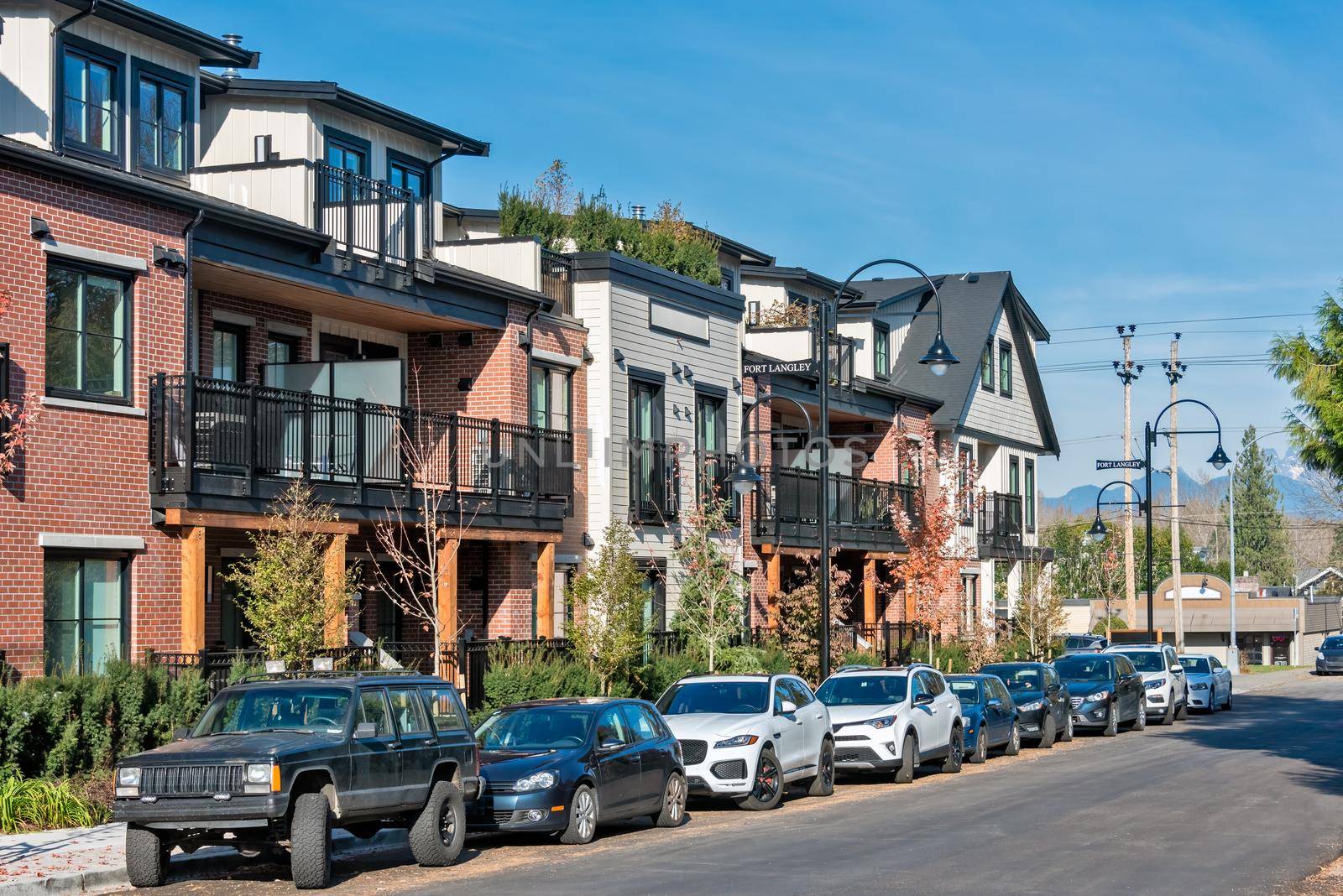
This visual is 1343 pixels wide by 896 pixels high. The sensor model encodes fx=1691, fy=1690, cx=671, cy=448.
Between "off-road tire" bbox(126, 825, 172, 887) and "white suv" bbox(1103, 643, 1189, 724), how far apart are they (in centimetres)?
2719

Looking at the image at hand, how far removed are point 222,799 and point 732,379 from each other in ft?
78.3

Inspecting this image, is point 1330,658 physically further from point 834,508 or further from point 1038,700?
point 1038,700

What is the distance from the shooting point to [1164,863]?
49.5 ft

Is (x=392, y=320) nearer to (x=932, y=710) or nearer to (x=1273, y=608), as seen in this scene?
(x=932, y=710)

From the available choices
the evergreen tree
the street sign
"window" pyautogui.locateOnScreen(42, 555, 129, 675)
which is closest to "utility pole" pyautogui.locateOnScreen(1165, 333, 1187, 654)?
the street sign

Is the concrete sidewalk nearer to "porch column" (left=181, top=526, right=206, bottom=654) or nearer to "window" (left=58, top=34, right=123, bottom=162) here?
"porch column" (left=181, top=526, right=206, bottom=654)

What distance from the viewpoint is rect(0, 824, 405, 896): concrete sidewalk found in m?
13.6

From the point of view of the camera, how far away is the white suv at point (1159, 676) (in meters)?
38.0

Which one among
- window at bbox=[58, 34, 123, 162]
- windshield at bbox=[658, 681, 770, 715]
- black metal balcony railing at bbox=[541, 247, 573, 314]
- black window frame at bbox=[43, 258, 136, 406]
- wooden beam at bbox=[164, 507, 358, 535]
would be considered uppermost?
window at bbox=[58, 34, 123, 162]

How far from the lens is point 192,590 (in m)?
21.2

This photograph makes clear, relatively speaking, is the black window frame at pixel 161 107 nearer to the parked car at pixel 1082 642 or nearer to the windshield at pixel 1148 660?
the windshield at pixel 1148 660

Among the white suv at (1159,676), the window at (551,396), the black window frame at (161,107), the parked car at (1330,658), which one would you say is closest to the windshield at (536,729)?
the black window frame at (161,107)

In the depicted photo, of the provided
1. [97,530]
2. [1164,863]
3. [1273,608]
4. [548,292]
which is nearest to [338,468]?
[97,530]

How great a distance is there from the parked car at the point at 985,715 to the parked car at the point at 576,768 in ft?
31.5
